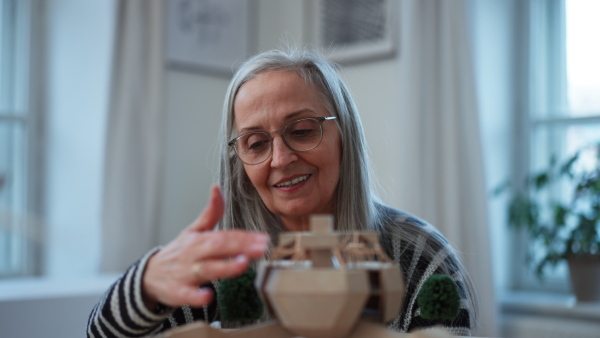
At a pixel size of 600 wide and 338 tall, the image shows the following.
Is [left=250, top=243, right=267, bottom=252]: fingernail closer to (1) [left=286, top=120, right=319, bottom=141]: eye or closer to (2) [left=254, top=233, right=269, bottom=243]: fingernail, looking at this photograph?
(2) [left=254, top=233, right=269, bottom=243]: fingernail

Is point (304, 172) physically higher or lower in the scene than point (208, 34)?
lower

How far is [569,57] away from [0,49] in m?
2.58

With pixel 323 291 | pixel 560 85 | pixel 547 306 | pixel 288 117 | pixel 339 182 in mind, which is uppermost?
pixel 560 85

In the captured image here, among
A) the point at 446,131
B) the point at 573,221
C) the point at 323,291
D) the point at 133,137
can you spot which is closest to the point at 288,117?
the point at 323,291

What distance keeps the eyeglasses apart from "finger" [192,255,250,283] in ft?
1.72

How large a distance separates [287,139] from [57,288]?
1450 millimetres

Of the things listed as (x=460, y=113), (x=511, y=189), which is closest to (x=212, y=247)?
(x=460, y=113)

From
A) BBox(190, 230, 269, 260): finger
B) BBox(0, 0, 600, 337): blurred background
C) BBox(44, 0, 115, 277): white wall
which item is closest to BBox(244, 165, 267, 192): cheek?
BBox(190, 230, 269, 260): finger

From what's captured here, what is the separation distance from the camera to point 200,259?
30.0 inches

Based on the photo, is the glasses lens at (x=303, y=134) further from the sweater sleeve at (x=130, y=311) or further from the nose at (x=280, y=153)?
the sweater sleeve at (x=130, y=311)

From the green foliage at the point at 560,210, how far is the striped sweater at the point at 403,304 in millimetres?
1452

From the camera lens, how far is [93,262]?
302cm

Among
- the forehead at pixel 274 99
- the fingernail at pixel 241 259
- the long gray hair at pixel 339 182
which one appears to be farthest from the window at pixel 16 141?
the fingernail at pixel 241 259

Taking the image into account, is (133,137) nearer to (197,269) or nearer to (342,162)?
(342,162)
